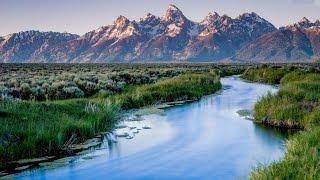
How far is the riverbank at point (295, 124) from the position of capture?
43.1 feet

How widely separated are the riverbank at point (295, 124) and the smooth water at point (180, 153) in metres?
0.97

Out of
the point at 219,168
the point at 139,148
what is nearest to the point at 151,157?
the point at 139,148

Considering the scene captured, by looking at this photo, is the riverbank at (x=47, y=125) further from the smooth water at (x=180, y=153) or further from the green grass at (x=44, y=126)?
the smooth water at (x=180, y=153)

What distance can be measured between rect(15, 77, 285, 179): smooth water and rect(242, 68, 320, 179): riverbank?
3.18 feet

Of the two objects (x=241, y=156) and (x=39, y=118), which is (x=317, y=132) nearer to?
(x=241, y=156)

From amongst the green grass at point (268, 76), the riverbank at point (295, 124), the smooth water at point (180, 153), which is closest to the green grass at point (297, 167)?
the riverbank at point (295, 124)

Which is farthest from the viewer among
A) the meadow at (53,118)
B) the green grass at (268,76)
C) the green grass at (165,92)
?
the green grass at (268,76)

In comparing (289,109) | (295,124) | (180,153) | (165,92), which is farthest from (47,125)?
(165,92)

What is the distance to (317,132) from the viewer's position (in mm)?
17891

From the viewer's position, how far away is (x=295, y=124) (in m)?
25.6

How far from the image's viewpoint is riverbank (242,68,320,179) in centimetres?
1313

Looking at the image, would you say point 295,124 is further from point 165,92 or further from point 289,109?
point 165,92

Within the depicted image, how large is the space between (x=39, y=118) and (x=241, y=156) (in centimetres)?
862

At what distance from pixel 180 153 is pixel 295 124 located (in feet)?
24.4
